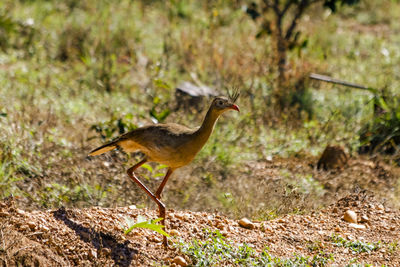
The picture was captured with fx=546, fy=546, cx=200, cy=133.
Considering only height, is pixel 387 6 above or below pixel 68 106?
above

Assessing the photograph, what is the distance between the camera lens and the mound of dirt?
354cm

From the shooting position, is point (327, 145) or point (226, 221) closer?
point (226, 221)

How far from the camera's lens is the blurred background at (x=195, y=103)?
514 centimetres

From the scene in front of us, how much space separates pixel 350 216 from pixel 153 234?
5.75 feet

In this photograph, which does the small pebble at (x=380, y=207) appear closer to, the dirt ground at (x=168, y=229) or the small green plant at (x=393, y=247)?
the dirt ground at (x=168, y=229)

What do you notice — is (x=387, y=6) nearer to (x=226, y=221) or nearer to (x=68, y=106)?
(x=68, y=106)

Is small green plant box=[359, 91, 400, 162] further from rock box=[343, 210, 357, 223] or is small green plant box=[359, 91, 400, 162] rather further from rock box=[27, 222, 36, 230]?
rock box=[27, 222, 36, 230]

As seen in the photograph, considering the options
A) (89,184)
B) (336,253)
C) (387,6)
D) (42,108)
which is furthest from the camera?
(387,6)

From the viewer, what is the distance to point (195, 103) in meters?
7.35

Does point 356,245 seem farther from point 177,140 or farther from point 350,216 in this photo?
point 177,140

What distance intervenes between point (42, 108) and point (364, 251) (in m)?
4.29

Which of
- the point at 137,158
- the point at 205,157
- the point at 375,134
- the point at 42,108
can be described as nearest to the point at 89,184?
the point at 137,158

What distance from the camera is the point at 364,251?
162 inches

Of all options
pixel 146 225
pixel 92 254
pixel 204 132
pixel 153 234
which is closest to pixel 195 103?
pixel 204 132
